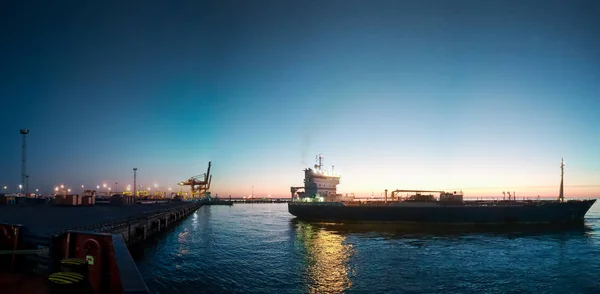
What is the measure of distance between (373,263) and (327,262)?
323cm

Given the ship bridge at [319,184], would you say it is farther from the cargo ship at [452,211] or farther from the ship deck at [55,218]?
the ship deck at [55,218]

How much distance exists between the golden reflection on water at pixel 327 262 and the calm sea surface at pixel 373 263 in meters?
0.06

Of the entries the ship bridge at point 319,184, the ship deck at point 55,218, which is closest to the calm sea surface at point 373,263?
the ship deck at point 55,218

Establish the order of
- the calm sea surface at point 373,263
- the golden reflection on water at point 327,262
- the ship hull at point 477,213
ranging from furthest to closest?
the ship hull at point 477,213 < the golden reflection on water at point 327,262 < the calm sea surface at point 373,263

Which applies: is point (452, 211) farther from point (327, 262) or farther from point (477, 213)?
point (327, 262)

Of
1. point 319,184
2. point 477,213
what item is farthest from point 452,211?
point 319,184

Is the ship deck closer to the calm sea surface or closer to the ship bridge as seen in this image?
the calm sea surface

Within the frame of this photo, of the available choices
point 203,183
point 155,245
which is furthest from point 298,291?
point 203,183

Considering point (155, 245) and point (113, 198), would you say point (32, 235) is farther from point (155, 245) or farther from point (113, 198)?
point (113, 198)

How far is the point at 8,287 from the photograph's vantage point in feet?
25.8

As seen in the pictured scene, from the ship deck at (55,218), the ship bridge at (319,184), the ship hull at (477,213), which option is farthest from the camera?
the ship bridge at (319,184)

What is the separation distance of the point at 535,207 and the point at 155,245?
48.0 metres

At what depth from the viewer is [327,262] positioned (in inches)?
939

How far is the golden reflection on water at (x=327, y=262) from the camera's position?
59.2 feet
